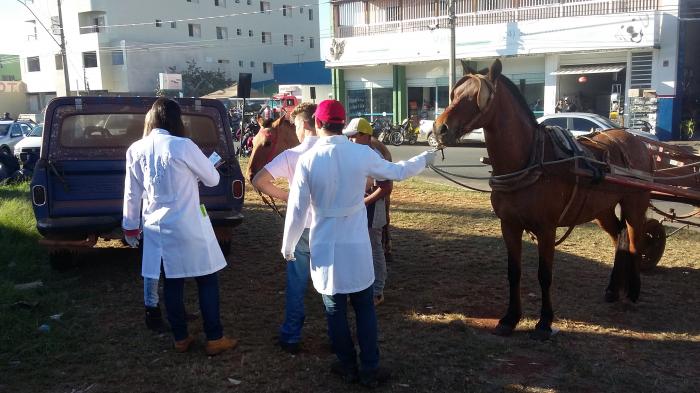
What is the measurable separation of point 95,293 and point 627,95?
23541mm

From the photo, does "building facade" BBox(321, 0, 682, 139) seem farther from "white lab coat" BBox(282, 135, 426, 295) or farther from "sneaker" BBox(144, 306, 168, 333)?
"white lab coat" BBox(282, 135, 426, 295)

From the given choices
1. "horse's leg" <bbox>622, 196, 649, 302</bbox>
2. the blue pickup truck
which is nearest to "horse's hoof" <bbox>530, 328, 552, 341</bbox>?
"horse's leg" <bbox>622, 196, 649, 302</bbox>

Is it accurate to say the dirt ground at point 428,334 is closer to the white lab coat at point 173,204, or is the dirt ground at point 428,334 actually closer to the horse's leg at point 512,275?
the horse's leg at point 512,275

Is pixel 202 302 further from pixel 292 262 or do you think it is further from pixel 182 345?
pixel 292 262

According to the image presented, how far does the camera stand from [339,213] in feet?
11.6

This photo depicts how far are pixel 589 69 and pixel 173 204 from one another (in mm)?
24434

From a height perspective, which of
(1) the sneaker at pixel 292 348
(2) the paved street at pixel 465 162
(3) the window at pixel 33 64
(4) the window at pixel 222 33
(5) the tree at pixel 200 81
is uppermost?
(4) the window at pixel 222 33

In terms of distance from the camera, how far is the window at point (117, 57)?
47422 mm

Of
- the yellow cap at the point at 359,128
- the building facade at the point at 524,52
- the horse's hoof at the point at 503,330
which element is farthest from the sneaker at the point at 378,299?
the building facade at the point at 524,52

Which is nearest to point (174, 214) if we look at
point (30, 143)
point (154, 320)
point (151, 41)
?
point (154, 320)

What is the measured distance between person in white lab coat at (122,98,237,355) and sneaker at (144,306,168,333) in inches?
21.5

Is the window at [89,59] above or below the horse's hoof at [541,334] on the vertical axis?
above

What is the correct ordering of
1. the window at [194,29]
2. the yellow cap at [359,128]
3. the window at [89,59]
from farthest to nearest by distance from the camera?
the window at [194,29], the window at [89,59], the yellow cap at [359,128]

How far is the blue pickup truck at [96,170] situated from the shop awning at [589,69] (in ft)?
Result: 70.7
